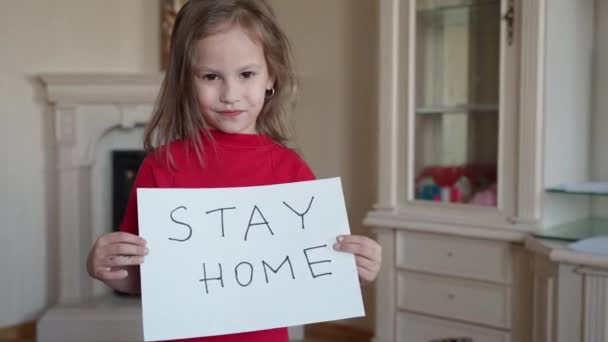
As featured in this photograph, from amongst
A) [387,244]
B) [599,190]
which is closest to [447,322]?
[387,244]

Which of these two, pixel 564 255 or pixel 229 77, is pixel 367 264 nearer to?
pixel 229 77

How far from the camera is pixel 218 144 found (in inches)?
38.9

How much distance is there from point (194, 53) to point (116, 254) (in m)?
0.31

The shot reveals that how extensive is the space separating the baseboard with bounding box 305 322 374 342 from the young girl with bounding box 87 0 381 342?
192 cm

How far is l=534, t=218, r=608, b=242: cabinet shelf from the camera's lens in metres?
1.81

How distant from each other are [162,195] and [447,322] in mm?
1543

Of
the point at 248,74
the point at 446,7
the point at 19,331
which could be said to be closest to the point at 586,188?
the point at 446,7

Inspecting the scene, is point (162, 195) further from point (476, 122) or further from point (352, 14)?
point (352, 14)

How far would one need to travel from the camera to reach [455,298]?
7.05ft

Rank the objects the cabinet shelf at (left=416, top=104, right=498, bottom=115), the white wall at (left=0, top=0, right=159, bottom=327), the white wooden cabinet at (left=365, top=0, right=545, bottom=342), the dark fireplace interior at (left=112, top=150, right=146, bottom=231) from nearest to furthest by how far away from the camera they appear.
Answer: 1. the white wooden cabinet at (left=365, top=0, right=545, bottom=342)
2. the cabinet shelf at (left=416, top=104, right=498, bottom=115)
3. the white wall at (left=0, top=0, right=159, bottom=327)
4. the dark fireplace interior at (left=112, top=150, right=146, bottom=231)

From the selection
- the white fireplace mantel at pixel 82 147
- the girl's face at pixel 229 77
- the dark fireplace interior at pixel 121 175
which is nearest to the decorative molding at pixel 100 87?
the white fireplace mantel at pixel 82 147

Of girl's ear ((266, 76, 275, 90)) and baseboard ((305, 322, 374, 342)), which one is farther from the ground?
girl's ear ((266, 76, 275, 90))

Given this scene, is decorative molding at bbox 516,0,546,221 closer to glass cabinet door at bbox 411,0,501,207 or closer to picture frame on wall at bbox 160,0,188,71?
glass cabinet door at bbox 411,0,501,207

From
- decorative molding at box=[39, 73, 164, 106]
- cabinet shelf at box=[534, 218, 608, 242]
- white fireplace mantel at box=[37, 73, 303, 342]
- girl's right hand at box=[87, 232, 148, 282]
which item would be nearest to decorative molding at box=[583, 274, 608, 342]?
cabinet shelf at box=[534, 218, 608, 242]
